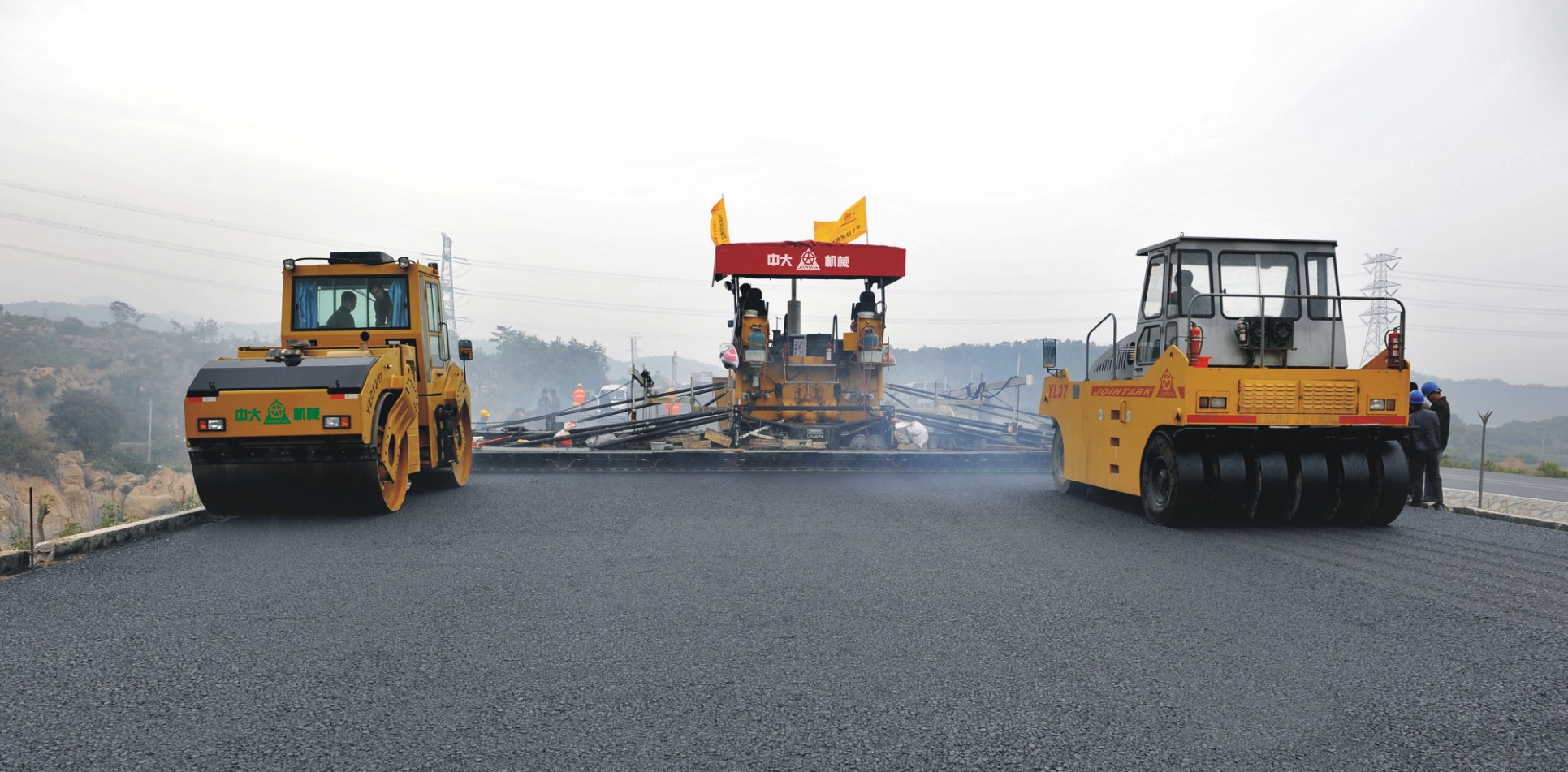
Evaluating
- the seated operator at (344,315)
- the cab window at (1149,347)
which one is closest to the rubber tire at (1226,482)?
the cab window at (1149,347)

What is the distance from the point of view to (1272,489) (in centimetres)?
717

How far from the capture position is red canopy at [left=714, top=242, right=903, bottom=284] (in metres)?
13.0

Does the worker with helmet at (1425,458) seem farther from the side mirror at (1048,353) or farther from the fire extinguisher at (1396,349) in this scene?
the side mirror at (1048,353)

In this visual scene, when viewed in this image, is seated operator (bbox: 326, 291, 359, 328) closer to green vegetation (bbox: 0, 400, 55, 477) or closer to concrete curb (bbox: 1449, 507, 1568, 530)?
concrete curb (bbox: 1449, 507, 1568, 530)

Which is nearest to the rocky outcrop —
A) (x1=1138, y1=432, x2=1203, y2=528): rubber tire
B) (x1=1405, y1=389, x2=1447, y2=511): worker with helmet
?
(x1=1138, y1=432, x2=1203, y2=528): rubber tire

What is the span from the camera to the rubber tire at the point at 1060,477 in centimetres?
954

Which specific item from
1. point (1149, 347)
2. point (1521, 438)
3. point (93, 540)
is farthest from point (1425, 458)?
point (1521, 438)

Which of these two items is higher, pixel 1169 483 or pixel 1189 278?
pixel 1189 278

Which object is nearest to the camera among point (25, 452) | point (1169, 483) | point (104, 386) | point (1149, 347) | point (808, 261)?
point (1169, 483)

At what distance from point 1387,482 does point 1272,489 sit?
1004mm

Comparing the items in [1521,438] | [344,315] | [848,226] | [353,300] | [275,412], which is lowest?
[1521,438]

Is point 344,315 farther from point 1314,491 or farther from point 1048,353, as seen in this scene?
point 1314,491

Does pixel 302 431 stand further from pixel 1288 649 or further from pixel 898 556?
pixel 1288 649

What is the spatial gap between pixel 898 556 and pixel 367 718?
143 inches
